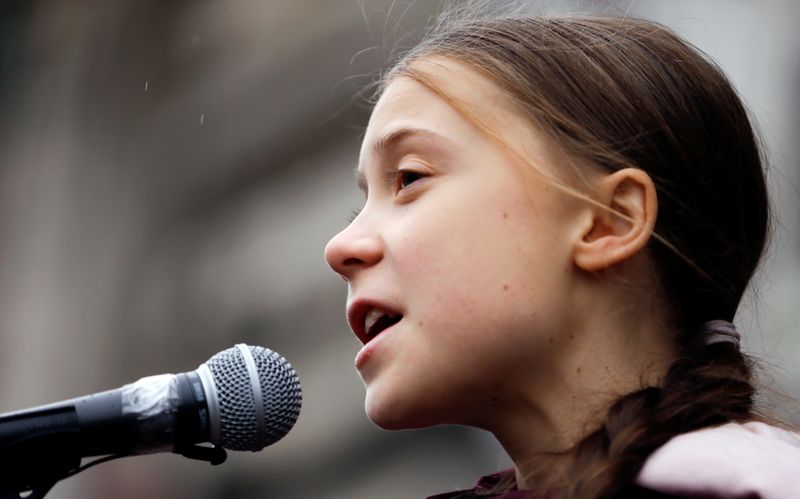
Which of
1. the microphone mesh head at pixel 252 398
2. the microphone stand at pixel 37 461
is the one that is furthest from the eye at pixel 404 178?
the microphone stand at pixel 37 461

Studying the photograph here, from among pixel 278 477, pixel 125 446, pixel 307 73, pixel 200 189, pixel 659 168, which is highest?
pixel 307 73

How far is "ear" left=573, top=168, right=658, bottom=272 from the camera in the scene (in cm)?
203

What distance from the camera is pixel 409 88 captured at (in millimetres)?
2213

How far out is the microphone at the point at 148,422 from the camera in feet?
5.48

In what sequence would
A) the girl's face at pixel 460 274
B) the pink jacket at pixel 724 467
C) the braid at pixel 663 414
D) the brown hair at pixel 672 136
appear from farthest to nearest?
the brown hair at pixel 672 136 → the girl's face at pixel 460 274 → the braid at pixel 663 414 → the pink jacket at pixel 724 467

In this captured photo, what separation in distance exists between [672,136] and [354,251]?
1.84ft

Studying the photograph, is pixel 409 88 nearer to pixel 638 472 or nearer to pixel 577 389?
pixel 577 389

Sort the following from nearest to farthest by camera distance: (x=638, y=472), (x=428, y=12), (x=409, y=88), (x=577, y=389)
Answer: (x=638, y=472) < (x=577, y=389) < (x=409, y=88) < (x=428, y=12)

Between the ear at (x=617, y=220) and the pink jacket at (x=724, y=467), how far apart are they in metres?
0.38

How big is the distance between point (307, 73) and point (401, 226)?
4440 millimetres

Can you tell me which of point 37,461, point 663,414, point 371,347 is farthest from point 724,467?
point 37,461

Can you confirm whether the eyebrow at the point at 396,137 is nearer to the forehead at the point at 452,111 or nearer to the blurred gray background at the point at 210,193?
the forehead at the point at 452,111

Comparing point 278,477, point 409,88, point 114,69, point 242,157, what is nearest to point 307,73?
point 242,157

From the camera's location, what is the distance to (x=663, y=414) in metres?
1.82
